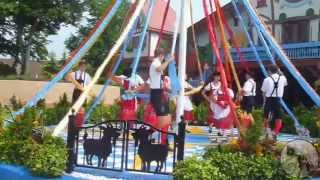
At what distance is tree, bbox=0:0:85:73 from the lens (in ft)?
91.0

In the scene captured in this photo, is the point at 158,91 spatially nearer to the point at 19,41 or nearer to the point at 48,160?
the point at 48,160

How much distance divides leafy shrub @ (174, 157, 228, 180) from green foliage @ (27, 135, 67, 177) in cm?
154

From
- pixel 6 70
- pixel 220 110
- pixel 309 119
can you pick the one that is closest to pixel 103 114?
pixel 220 110

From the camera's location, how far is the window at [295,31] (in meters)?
22.7

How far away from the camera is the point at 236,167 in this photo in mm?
5945

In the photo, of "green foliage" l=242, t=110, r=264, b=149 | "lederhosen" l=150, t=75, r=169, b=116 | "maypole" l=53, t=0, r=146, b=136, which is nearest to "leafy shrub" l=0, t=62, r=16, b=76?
"maypole" l=53, t=0, r=146, b=136

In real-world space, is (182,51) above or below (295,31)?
below

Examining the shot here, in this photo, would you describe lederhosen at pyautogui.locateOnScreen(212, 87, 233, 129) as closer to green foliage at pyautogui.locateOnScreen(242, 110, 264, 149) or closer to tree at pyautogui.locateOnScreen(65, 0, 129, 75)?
A: green foliage at pyautogui.locateOnScreen(242, 110, 264, 149)

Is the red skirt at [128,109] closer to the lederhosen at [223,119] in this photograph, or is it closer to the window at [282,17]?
the lederhosen at [223,119]

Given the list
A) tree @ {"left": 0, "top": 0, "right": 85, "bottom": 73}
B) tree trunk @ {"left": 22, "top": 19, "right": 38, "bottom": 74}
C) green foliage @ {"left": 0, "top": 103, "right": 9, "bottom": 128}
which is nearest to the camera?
green foliage @ {"left": 0, "top": 103, "right": 9, "bottom": 128}

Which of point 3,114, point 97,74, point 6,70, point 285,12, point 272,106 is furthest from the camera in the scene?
point 6,70

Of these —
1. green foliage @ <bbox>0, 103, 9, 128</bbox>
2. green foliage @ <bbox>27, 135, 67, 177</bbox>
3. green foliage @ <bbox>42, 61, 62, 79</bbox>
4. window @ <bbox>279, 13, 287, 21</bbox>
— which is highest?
window @ <bbox>279, 13, 287, 21</bbox>

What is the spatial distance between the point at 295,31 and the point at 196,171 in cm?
1861

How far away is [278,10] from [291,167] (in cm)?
1879
